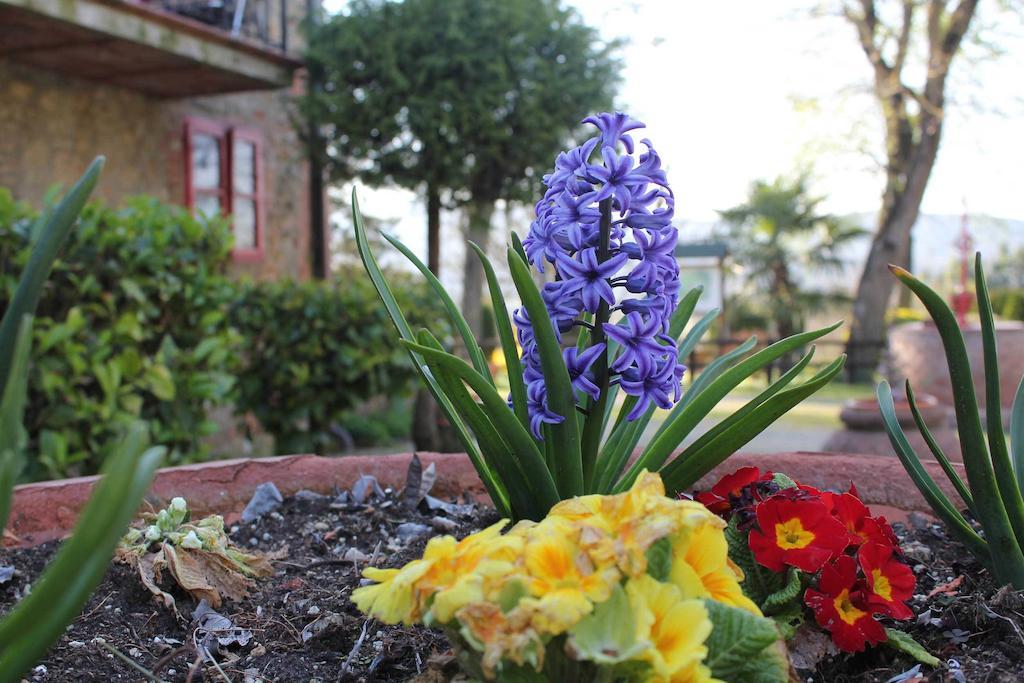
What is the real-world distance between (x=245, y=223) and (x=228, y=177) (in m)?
0.40

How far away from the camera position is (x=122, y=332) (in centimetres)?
322

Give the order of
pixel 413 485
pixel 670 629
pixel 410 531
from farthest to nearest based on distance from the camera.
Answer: pixel 413 485
pixel 410 531
pixel 670 629

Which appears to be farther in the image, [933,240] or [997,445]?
[933,240]

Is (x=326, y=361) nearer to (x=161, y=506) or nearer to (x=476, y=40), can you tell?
(x=476, y=40)

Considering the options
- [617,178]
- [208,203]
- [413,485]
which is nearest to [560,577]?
[617,178]

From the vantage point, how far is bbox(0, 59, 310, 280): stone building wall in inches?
209

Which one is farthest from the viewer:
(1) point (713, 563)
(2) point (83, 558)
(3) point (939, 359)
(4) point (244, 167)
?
(3) point (939, 359)

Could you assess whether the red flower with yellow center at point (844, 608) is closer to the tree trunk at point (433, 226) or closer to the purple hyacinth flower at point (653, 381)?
the purple hyacinth flower at point (653, 381)

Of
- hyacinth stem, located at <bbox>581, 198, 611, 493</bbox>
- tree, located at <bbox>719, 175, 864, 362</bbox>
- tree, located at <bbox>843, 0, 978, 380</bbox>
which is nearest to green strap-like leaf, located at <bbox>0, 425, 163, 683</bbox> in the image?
hyacinth stem, located at <bbox>581, 198, 611, 493</bbox>

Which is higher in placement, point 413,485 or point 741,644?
point 741,644

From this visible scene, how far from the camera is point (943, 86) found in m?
11.4

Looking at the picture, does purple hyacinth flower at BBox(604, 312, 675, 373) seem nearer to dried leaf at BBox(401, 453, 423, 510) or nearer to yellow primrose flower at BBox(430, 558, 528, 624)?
yellow primrose flower at BBox(430, 558, 528, 624)

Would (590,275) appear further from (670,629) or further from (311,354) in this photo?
(311,354)

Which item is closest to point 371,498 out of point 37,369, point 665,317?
point 665,317
